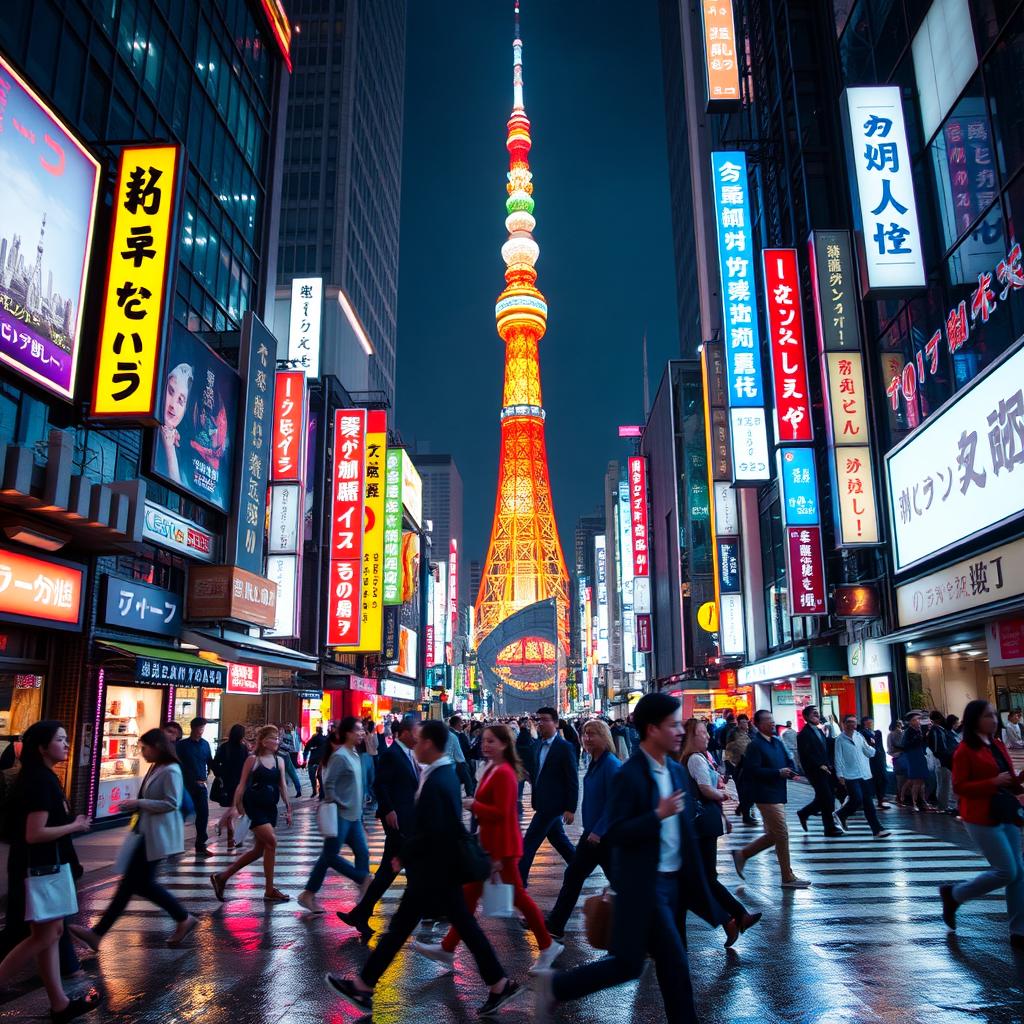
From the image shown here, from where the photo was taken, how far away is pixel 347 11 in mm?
66188

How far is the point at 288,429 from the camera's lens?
24.6m

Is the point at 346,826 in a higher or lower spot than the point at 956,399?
lower

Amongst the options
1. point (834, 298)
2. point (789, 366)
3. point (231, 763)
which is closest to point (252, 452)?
point (231, 763)

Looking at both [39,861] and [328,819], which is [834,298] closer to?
[328,819]

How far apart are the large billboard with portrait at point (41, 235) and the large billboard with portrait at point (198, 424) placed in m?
3.03

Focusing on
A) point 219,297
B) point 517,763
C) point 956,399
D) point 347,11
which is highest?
point 347,11

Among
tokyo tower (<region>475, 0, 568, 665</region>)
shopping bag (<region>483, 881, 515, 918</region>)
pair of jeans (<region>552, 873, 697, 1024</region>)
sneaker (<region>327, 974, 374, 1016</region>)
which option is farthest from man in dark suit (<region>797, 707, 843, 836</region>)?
tokyo tower (<region>475, 0, 568, 665</region>)

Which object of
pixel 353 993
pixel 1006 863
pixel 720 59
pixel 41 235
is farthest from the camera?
pixel 720 59

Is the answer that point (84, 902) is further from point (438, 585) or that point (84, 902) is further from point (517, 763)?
point (438, 585)

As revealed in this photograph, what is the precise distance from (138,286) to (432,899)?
12.5 meters

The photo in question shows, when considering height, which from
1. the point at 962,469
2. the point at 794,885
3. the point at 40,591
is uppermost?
the point at 962,469

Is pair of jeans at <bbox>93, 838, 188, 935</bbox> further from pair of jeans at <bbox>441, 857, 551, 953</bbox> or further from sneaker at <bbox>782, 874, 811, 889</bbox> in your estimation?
sneaker at <bbox>782, 874, 811, 889</bbox>

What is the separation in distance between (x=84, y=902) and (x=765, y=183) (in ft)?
84.3

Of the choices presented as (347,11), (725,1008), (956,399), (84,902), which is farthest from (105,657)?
(347,11)
